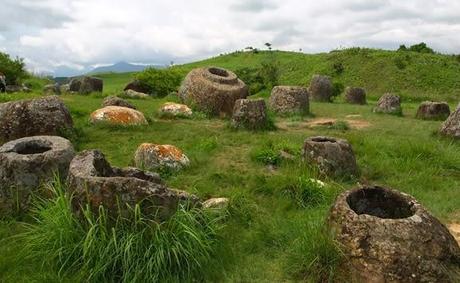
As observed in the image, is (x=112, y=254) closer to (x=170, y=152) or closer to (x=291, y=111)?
(x=170, y=152)

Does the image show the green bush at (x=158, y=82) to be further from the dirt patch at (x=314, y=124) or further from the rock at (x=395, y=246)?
the rock at (x=395, y=246)

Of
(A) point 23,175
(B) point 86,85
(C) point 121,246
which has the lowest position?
(B) point 86,85

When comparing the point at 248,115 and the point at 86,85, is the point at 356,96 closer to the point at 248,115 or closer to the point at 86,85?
the point at 248,115

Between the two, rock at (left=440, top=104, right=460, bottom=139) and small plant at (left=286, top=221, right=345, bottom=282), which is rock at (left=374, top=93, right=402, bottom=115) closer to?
rock at (left=440, top=104, right=460, bottom=139)

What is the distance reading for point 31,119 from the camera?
11406mm

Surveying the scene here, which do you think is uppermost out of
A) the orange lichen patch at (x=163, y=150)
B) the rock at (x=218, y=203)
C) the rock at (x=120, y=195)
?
the rock at (x=120, y=195)

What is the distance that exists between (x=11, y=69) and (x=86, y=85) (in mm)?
4651

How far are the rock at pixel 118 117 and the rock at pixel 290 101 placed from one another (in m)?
5.89

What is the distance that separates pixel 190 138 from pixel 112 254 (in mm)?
7463

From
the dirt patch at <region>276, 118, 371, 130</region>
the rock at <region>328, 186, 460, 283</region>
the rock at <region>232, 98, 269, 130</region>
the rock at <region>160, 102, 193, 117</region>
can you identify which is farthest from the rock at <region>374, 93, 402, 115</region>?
the rock at <region>328, 186, 460, 283</region>

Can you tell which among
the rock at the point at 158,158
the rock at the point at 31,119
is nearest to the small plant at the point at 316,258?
the rock at the point at 158,158

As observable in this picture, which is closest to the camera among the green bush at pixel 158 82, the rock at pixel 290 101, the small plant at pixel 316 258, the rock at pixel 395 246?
the rock at pixel 395 246

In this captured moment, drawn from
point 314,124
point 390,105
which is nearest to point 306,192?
point 314,124

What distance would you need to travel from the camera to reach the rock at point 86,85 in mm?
24500
